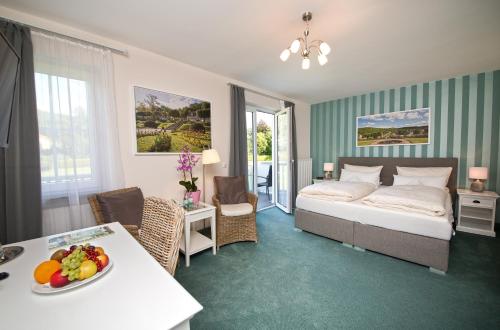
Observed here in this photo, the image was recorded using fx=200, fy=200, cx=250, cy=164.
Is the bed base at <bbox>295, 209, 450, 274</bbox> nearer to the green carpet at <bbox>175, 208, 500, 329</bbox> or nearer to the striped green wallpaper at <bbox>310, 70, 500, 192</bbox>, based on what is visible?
the green carpet at <bbox>175, 208, 500, 329</bbox>

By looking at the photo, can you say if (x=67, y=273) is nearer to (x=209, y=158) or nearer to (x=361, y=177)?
(x=209, y=158)

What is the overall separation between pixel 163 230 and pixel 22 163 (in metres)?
1.61

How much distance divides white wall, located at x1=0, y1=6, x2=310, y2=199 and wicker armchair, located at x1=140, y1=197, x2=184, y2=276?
1346 mm

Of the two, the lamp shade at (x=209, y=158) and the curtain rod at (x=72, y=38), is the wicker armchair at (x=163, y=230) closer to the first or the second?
the lamp shade at (x=209, y=158)

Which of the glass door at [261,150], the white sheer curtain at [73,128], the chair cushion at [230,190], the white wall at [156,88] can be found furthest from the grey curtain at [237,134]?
the white sheer curtain at [73,128]

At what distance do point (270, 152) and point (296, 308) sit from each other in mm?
3425

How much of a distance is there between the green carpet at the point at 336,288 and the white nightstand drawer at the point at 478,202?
1.73 feet

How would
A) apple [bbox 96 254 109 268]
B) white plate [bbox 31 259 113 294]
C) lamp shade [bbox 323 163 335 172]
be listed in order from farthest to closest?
lamp shade [bbox 323 163 335 172]
apple [bbox 96 254 109 268]
white plate [bbox 31 259 113 294]

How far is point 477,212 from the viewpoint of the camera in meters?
3.11

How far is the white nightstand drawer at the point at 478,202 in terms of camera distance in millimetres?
2855

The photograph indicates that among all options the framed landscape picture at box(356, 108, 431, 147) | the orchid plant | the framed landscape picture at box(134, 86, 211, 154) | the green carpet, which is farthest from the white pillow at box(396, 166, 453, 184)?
the orchid plant

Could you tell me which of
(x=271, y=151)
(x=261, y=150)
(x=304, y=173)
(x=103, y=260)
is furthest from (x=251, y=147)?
(x=103, y=260)

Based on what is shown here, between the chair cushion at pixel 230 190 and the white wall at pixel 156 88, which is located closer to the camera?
the white wall at pixel 156 88

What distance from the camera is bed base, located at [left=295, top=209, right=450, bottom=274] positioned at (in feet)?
6.63
